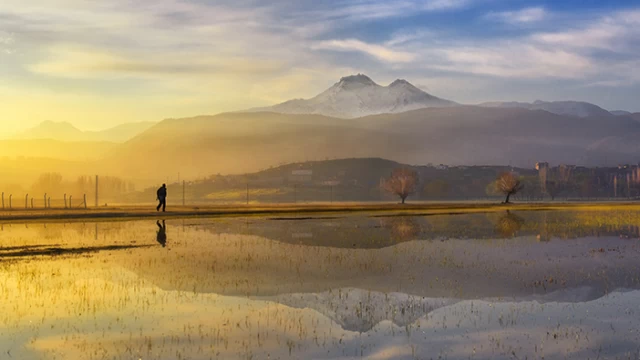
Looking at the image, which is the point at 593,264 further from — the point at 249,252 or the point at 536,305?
the point at 249,252

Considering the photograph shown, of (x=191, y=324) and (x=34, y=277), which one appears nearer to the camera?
(x=191, y=324)

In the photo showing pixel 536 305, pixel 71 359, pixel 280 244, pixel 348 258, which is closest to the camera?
pixel 71 359

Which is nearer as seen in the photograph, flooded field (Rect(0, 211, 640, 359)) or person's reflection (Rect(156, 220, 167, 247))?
flooded field (Rect(0, 211, 640, 359))

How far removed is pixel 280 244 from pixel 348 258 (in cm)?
1089

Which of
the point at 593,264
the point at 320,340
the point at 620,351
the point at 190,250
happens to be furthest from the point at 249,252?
the point at 620,351

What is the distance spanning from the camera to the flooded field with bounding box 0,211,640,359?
21828 mm

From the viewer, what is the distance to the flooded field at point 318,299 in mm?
21828

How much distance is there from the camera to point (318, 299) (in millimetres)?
30250

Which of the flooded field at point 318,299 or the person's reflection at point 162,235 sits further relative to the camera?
the person's reflection at point 162,235

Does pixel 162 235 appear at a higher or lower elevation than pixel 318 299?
higher

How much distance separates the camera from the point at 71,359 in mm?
20172

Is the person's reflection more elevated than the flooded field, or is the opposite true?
the person's reflection

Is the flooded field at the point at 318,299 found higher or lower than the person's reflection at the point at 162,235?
lower

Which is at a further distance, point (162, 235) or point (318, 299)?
point (162, 235)
